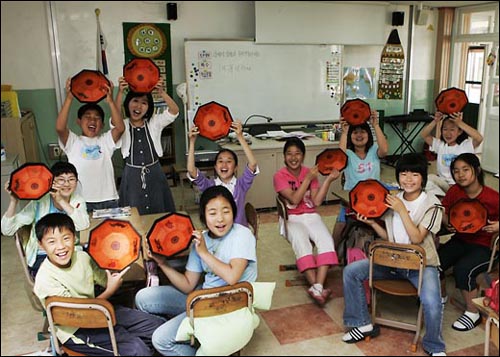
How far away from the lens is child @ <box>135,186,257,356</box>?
2.18m

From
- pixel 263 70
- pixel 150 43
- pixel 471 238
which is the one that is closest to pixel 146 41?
A: pixel 150 43

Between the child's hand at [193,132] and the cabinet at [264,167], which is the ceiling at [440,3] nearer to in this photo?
the cabinet at [264,167]

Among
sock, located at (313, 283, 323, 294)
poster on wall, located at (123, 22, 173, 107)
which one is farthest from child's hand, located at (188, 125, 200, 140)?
poster on wall, located at (123, 22, 173, 107)

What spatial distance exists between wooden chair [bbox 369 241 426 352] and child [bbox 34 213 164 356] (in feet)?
4.15

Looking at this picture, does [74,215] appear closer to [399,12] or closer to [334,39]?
[334,39]

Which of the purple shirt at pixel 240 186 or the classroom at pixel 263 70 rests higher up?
the classroom at pixel 263 70

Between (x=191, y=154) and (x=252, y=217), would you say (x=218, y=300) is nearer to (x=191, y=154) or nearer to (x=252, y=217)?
(x=252, y=217)

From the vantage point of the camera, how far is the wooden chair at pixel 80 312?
1918 millimetres

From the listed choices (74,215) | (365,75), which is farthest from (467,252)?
(365,75)

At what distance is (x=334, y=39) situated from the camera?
618cm

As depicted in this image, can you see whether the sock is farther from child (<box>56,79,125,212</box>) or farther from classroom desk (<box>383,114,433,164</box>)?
classroom desk (<box>383,114,433,164</box>)

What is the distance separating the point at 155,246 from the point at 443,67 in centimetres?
636

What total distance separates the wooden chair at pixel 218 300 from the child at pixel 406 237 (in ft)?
2.73

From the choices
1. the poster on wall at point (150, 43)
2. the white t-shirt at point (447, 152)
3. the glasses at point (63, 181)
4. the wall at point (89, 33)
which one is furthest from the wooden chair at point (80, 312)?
the poster on wall at point (150, 43)
